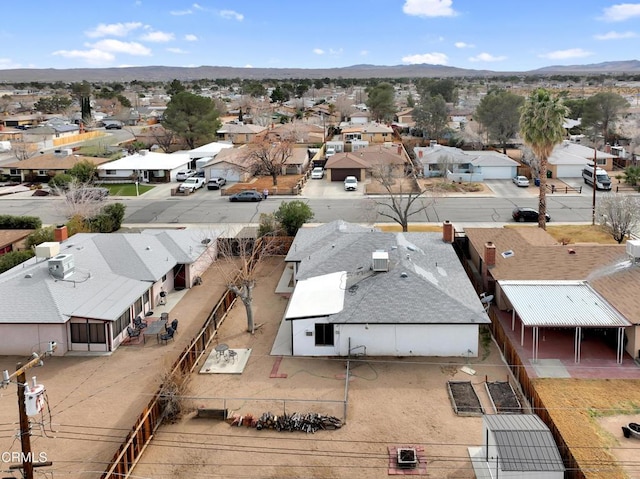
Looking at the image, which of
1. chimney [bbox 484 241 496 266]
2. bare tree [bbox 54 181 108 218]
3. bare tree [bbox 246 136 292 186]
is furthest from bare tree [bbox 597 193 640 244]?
bare tree [bbox 54 181 108 218]

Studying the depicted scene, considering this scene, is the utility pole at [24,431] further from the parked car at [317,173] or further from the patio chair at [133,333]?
the parked car at [317,173]

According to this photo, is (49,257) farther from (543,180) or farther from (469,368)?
(543,180)

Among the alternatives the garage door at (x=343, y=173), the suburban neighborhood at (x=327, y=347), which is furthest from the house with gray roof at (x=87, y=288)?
the garage door at (x=343, y=173)

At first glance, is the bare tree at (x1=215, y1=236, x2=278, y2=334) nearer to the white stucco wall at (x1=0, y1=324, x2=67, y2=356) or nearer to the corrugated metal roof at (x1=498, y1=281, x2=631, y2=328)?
the white stucco wall at (x1=0, y1=324, x2=67, y2=356)

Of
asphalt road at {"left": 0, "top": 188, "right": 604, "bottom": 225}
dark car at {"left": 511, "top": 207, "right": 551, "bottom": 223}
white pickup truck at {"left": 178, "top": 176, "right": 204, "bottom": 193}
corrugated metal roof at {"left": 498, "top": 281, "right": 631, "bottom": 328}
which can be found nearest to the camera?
corrugated metal roof at {"left": 498, "top": 281, "right": 631, "bottom": 328}

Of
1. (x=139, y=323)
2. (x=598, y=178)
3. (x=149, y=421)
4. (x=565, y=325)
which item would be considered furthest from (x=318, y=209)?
(x=149, y=421)

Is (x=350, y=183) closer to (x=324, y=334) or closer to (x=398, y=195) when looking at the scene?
(x=398, y=195)

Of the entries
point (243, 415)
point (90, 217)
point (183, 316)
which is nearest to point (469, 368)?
point (243, 415)
